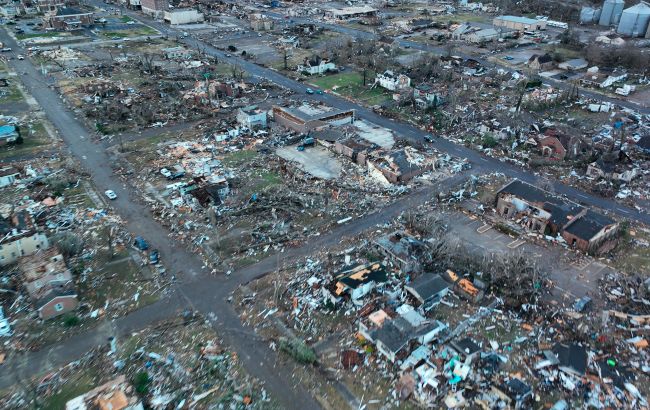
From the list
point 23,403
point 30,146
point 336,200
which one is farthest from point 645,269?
point 30,146

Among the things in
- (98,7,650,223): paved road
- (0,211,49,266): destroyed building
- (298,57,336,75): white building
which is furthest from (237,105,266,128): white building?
(0,211,49,266): destroyed building

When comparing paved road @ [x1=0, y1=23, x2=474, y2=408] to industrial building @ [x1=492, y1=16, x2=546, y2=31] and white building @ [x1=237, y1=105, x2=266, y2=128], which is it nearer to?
white building @ [x1=237, y1=105, x2=266, y2=128]

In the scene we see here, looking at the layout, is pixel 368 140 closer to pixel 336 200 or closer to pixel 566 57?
pixel 336 200

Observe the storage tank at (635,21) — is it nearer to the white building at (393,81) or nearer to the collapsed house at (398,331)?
the white building at (393,81)

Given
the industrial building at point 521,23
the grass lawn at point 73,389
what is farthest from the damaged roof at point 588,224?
the industrial building at point 521,23

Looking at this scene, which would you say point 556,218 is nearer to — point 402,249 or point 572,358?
point 402,249
